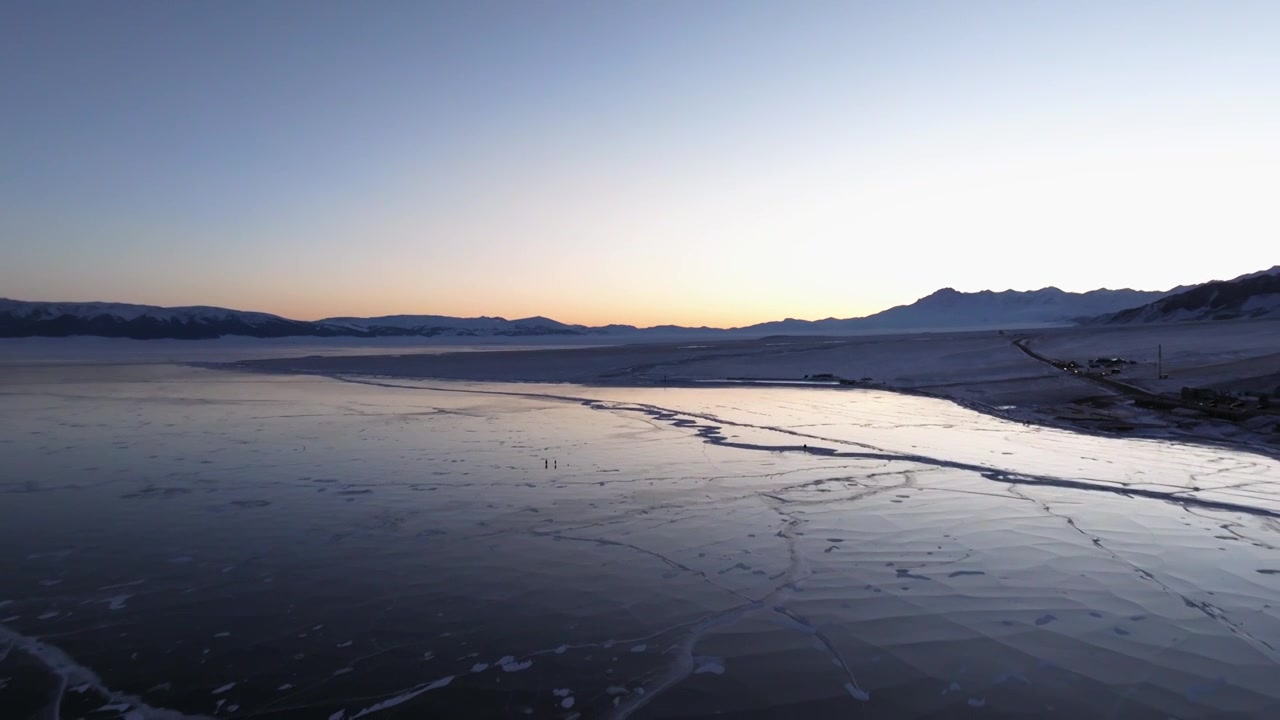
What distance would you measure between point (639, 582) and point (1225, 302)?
129856mm

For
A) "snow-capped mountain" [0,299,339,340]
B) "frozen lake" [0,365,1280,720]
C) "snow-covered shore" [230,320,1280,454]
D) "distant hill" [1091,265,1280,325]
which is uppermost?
"distant hill" [1091,265,1280,325]

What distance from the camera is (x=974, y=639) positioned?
5672 mm

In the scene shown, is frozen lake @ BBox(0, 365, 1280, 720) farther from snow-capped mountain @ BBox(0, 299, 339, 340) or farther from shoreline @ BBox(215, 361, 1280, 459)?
snow-capped mountain @ BBox(0, 299, 339, 340)

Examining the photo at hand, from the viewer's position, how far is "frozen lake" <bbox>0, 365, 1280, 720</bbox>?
4922 millimetres

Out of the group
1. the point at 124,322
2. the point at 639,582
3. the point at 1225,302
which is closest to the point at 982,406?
the point at 639,582

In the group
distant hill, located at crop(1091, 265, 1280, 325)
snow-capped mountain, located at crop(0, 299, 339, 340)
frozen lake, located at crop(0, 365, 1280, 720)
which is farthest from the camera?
snow-capped mountain, located at crop(0, 299, 339, 340)

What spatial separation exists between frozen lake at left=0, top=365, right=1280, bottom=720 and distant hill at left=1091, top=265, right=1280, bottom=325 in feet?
361

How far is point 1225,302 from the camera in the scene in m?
103

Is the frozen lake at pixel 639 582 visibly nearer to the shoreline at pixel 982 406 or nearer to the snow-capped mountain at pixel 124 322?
the shoreline at pixel 982 406

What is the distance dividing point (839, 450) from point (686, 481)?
4646 millimetres

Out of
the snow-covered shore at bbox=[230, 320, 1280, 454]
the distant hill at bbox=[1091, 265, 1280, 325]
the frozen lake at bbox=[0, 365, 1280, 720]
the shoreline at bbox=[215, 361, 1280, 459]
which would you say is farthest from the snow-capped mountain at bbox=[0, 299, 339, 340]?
the distant hill at bbox=[1091, 265, 1280, 325]

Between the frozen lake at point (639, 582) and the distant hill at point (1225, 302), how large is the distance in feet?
361

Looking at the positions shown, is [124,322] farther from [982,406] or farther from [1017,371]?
[982,406]

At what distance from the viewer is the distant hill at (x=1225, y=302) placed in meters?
96.6
